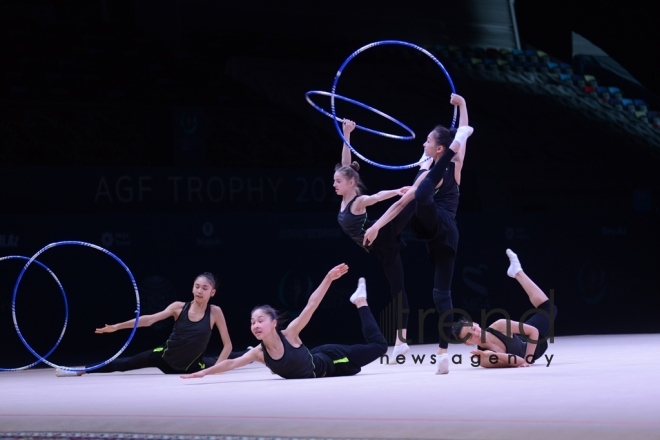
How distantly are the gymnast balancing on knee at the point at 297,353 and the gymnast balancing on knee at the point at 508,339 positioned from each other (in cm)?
65

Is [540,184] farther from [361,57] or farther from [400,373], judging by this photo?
[400,373]

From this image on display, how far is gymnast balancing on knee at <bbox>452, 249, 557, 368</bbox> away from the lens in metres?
7.18

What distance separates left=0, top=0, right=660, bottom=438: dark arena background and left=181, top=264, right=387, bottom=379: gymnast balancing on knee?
194cm

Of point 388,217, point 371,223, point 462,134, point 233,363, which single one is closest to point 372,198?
point 388,217

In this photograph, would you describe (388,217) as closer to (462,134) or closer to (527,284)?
(462,134)

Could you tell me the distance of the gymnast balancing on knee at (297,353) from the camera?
22.0 ft

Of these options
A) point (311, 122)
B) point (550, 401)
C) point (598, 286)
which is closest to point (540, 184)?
point (598, 286)

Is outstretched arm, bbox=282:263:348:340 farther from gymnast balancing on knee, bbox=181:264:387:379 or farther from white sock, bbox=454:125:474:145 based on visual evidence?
white sock, bbox=454:125:474:145

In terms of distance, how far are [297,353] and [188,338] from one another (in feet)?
3.61

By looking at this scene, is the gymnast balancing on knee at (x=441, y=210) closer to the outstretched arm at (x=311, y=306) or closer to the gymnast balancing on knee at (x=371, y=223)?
the gymnast balancing on knee at (x=371, y=223)

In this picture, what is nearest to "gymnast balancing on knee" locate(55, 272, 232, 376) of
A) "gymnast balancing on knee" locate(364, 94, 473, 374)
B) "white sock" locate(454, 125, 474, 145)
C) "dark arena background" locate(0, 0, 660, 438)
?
"dark arena background" locate(0, 0, 660, 438)

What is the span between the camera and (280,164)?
11281mm

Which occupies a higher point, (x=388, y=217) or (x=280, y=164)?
(x=280, y=164)

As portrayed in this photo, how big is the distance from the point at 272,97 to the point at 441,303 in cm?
569
